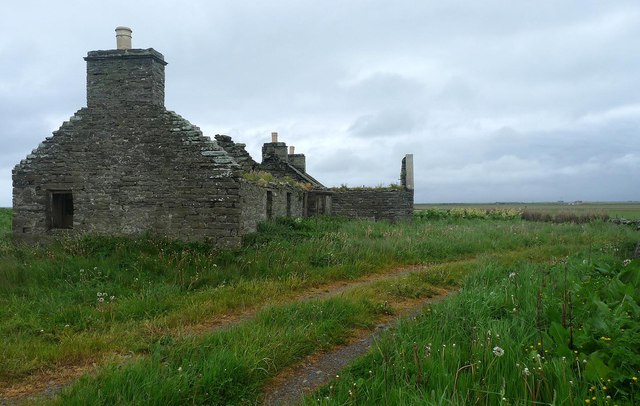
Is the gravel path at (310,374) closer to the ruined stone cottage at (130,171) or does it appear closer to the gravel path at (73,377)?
the gravel path at (73,377)

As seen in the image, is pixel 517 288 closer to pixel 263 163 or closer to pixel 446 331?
pixel 446 331

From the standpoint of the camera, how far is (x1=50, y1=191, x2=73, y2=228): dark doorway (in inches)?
538

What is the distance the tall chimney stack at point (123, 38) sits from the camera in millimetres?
13188

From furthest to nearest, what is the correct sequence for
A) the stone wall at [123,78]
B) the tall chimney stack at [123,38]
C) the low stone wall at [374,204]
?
the low stone wall at [374,204], the tall chimney stack at [123,38], the stone wall at [123,78]

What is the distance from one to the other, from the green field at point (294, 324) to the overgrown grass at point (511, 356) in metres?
0.02

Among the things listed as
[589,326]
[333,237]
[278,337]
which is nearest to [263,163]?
[333,237]

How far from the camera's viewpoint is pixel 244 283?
9117 mm

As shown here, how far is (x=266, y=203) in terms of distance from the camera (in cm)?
1666

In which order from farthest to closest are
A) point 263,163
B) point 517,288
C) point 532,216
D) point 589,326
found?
point 532,216
point 263,163
point 517,288
point 589,326

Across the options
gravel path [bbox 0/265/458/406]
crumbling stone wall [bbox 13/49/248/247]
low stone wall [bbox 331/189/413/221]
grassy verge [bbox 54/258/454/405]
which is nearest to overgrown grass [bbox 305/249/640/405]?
gravel path [bbox 0/265/458/406]

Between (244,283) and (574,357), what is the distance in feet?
20.7

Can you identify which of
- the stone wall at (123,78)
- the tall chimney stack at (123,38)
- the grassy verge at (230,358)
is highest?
the tall chimney stack at (123,38)

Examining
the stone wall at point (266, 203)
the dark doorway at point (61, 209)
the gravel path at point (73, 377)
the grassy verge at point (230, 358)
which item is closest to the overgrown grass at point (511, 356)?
the gravel path at point (73, 377)

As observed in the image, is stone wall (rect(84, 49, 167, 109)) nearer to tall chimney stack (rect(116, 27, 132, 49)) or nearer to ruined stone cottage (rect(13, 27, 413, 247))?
ruined stone cottage (rect(13, 27, 413, 247))
